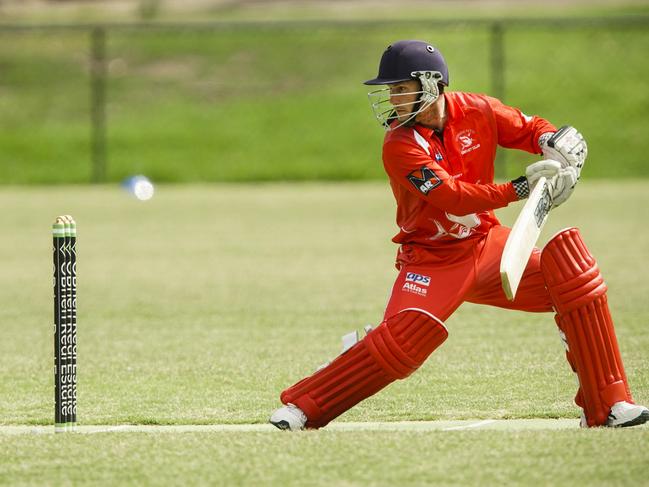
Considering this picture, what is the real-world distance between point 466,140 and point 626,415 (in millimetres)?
1496

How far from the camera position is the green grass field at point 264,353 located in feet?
16.3

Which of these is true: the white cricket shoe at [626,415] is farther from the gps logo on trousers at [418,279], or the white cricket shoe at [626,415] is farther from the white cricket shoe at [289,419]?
the white cricket shoe at [289,419]

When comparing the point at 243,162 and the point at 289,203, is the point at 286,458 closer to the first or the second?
the point at 289,203

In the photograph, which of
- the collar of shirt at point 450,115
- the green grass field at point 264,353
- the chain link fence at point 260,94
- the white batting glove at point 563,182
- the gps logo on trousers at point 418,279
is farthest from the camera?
the chain link fence at point 260,94

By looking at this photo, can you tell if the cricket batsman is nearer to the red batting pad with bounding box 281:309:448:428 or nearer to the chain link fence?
the red batting pad with bounding box 281:309:448:428

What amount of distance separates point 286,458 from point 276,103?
24.6 m

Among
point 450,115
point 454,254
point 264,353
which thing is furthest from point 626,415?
point 264,353

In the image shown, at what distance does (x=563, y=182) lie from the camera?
5.89 m

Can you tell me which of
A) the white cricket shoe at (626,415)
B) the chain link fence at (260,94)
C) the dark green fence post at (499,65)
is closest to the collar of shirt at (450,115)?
the white cricket shoe at (626,415)

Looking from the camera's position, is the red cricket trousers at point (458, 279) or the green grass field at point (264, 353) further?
the red cricket trousers at point (458, 279)

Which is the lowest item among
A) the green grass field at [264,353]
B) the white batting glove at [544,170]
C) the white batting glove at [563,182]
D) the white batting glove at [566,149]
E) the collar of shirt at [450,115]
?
the green grass field at [264,353]

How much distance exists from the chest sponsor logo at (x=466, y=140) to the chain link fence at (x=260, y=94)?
14695 mm

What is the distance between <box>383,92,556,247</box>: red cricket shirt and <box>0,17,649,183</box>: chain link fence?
47.9ft

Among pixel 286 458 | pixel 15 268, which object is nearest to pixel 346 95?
pixel 15 268
